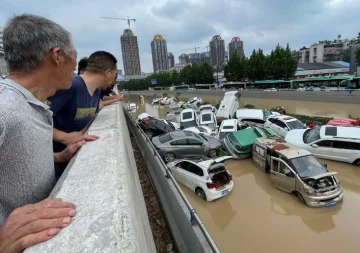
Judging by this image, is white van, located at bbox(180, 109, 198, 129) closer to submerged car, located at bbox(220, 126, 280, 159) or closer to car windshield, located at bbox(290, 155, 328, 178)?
submerged car, located at bbox(220, 126, 280, 159)

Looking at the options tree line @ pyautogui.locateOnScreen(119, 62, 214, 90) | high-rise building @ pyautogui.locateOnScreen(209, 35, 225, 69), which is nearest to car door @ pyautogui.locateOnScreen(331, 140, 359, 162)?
tree line @ pyautogui.locateOnScreen(119, 62, 214, 90)

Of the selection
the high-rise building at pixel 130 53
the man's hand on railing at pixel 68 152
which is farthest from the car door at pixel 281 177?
the high-rise building at pixel 130 53

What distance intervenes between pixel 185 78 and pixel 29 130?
76.3 metres

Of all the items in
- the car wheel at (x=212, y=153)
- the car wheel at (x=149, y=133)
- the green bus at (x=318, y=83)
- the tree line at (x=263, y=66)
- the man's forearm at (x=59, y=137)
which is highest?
the tree line at (x=263, y=66)

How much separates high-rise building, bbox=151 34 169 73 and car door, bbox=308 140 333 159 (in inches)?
5068

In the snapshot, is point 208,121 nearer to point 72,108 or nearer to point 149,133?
point 149,133

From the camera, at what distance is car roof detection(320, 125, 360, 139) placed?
9.38 meters

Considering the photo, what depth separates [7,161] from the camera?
102 centimetres

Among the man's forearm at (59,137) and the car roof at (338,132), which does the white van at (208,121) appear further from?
the man's forearm at (59,137)

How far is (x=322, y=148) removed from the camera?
9.91m

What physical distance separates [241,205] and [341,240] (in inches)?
103

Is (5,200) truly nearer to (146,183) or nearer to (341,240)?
(146,183)

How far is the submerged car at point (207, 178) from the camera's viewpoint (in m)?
7.31

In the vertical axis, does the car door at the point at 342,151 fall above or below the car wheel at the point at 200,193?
above
